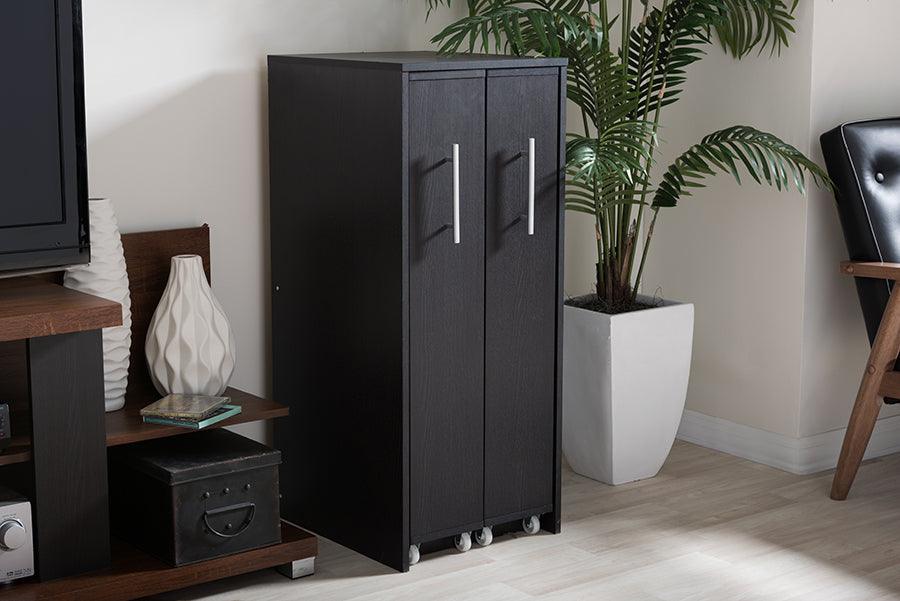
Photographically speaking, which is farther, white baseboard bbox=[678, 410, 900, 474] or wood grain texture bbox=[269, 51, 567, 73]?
white baseboard bbox=[678, 410, 900, 474]

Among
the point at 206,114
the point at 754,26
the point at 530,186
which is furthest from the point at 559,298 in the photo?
the point at 754,26

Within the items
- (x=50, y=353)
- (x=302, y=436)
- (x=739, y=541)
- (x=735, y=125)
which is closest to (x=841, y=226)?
(x=735, y=125)

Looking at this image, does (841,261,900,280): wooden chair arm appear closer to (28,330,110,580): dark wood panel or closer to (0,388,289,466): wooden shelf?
(0,388,289,466): wooden shelf

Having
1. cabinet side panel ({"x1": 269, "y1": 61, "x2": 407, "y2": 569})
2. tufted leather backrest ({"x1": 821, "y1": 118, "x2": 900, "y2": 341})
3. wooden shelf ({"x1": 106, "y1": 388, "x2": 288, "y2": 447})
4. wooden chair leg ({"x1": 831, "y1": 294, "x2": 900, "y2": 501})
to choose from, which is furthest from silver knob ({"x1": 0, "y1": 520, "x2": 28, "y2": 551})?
tufted leather backrest ({"x1": 821, "y1": 118, "x2": 900, "y2": 341})

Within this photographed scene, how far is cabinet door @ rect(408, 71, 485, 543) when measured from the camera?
2738 millimetres

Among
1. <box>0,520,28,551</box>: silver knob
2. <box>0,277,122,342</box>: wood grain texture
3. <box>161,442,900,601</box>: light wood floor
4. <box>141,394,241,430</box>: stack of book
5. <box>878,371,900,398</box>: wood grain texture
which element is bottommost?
<box>161,442,900,601</box>: light wood floor

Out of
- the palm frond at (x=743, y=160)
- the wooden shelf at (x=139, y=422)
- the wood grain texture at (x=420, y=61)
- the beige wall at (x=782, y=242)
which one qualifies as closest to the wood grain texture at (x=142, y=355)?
the wooden shelf at (x=139, y=422)

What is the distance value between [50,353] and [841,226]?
2089 millimetres

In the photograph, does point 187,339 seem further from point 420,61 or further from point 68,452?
point 420,61

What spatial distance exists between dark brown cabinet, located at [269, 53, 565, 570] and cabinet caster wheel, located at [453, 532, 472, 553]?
0.02 metres

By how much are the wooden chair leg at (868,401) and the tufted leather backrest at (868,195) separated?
0.13m

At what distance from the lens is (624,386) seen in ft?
11.0

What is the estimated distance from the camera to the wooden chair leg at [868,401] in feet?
10.5

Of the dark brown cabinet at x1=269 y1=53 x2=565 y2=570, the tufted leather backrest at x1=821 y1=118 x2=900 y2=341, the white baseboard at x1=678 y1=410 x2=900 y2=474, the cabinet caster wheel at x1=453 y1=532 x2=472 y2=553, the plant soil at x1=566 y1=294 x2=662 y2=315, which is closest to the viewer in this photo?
the dark brown cabinet at x1=269 y1=53 x2=565 y2=570
